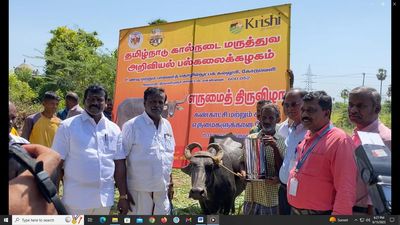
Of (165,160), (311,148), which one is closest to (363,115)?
(311,148)

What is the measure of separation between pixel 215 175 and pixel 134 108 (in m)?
1.92

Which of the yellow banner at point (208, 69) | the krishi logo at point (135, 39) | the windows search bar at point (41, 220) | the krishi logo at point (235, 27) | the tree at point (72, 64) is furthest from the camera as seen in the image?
the krishi logo at point (135, 39)

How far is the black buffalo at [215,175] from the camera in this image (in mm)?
3061

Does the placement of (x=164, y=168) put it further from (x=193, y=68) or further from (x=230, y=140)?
(x=193, y=68)

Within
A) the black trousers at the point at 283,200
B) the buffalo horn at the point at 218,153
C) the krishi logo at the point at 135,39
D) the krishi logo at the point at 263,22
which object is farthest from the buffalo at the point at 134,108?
the black trousers at the point at 283,200

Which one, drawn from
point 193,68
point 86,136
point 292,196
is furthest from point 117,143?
point 193,68

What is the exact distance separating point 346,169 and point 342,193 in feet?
0.33

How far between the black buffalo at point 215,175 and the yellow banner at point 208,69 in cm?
80

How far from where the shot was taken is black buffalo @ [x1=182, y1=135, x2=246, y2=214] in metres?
3.06

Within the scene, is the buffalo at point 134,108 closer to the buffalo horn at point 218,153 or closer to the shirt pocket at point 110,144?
the buffalo horn at point 218,153

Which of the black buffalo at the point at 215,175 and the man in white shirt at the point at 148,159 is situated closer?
the man in white shirt at the point at 148,159

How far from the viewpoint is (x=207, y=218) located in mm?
1274

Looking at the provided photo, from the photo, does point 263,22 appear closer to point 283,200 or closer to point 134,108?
point 134,108
